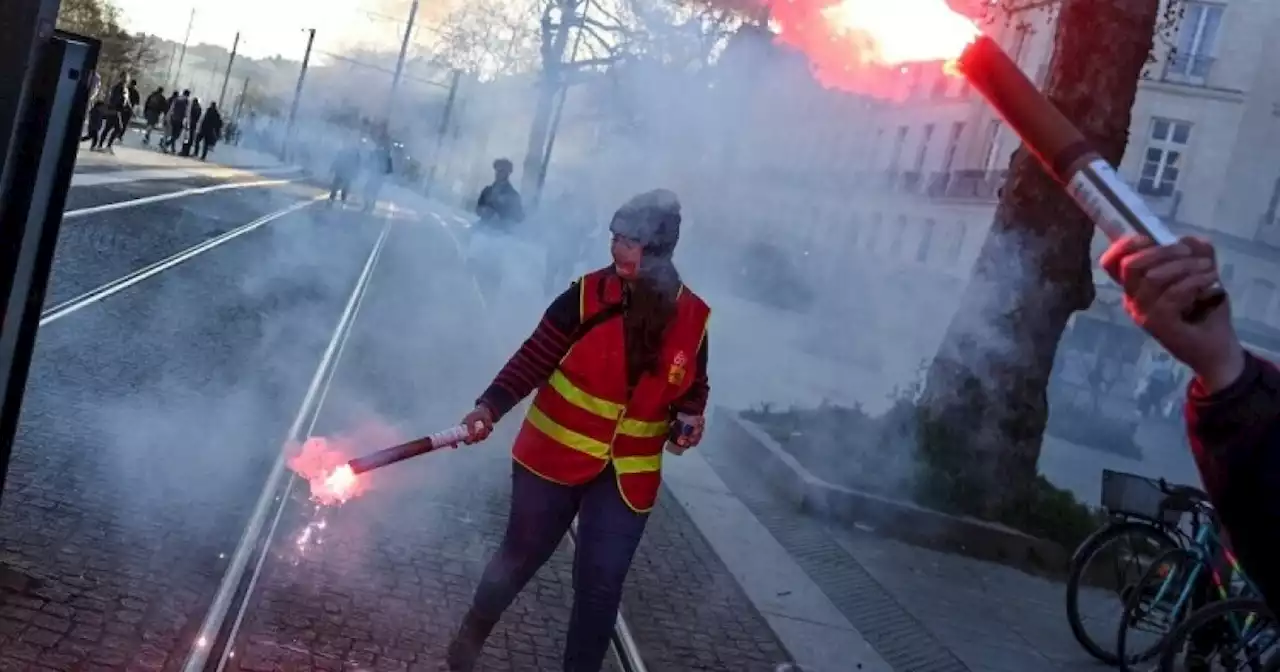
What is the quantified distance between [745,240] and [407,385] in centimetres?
1722

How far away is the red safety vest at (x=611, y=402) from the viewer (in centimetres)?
448

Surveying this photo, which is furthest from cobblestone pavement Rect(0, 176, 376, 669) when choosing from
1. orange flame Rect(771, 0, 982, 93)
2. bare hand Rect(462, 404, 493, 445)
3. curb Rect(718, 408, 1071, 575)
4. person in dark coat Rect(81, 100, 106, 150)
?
person in dark coat Rect(81, 100, 106, 150)

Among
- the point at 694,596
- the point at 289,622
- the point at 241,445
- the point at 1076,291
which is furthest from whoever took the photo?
the point at 1076,291

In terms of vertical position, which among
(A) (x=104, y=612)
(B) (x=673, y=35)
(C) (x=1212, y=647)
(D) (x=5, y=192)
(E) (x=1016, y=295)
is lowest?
(A) (x=104, y=612)

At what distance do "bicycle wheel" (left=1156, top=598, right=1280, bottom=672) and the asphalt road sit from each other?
186 centimetres

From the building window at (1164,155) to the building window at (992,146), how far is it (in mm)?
7855

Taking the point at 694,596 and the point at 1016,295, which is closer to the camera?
the point at 694,596

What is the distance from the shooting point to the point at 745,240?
27.2 m

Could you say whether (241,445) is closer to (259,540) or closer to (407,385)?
(259,540)

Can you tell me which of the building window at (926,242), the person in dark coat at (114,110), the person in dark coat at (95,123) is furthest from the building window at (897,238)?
the person in dark coat at (95,123)

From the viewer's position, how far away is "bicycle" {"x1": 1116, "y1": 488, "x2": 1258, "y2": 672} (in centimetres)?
664

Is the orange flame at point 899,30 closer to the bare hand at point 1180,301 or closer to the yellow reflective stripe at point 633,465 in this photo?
the bare hand at point 1180,301

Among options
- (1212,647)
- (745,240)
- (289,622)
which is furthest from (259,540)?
(745,240)

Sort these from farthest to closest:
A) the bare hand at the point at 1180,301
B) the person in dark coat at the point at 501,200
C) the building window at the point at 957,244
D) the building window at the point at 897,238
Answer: the building window at the point at 957,244
the building window at the point at 897,238
the person in dark coat at the point at 501,200
the bare hand at the point at 1180,301
